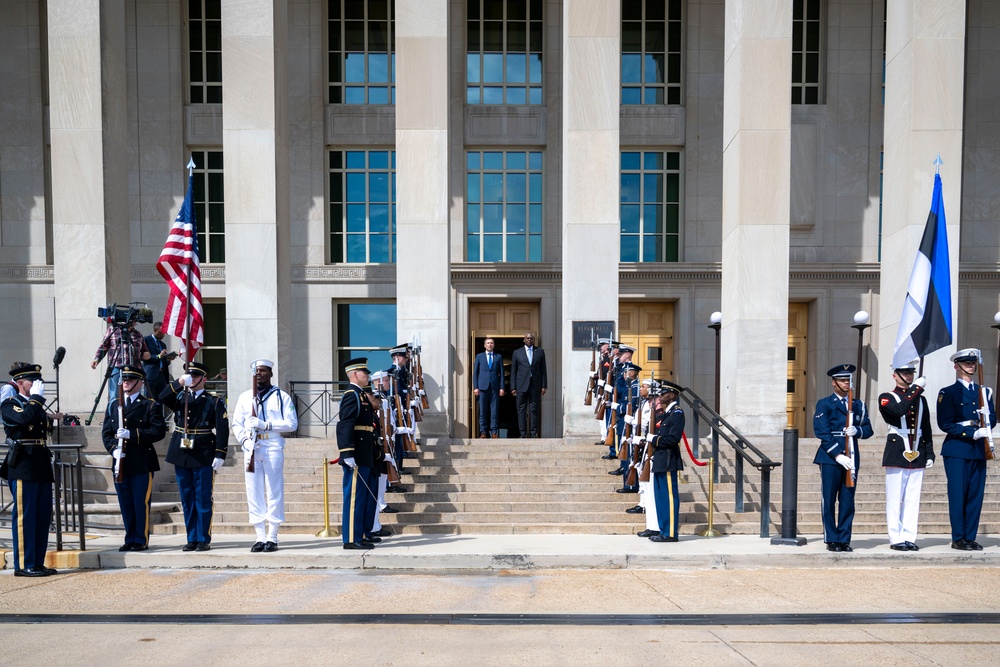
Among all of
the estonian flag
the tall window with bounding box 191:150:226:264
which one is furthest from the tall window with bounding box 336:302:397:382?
the estonian flag

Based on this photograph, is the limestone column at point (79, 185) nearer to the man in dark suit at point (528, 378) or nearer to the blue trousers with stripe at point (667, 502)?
the man in dark suit at point (528, 378)

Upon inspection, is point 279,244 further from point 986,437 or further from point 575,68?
point 986,437

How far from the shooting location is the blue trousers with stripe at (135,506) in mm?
8938

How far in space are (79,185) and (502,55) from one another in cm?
981

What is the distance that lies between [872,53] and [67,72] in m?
17.2

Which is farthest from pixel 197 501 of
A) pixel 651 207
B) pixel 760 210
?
pixel 651 207

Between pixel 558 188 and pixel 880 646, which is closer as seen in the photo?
pixel 880 646

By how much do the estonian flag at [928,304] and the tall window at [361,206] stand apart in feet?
37.1

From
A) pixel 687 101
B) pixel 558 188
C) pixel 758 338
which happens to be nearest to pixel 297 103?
pixel 558 188

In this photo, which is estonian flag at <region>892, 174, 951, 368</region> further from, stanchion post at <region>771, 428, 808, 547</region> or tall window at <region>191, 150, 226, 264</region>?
tall window at <region>191, 150, 226, 264</region>

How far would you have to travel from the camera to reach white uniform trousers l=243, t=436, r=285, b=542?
8.97 m

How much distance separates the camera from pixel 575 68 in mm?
14555

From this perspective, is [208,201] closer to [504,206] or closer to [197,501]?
[504,206]

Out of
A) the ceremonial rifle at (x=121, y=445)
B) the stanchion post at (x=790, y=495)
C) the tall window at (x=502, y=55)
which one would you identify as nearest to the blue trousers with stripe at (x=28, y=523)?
the ceremonial rifle at (x=121, y=445)
